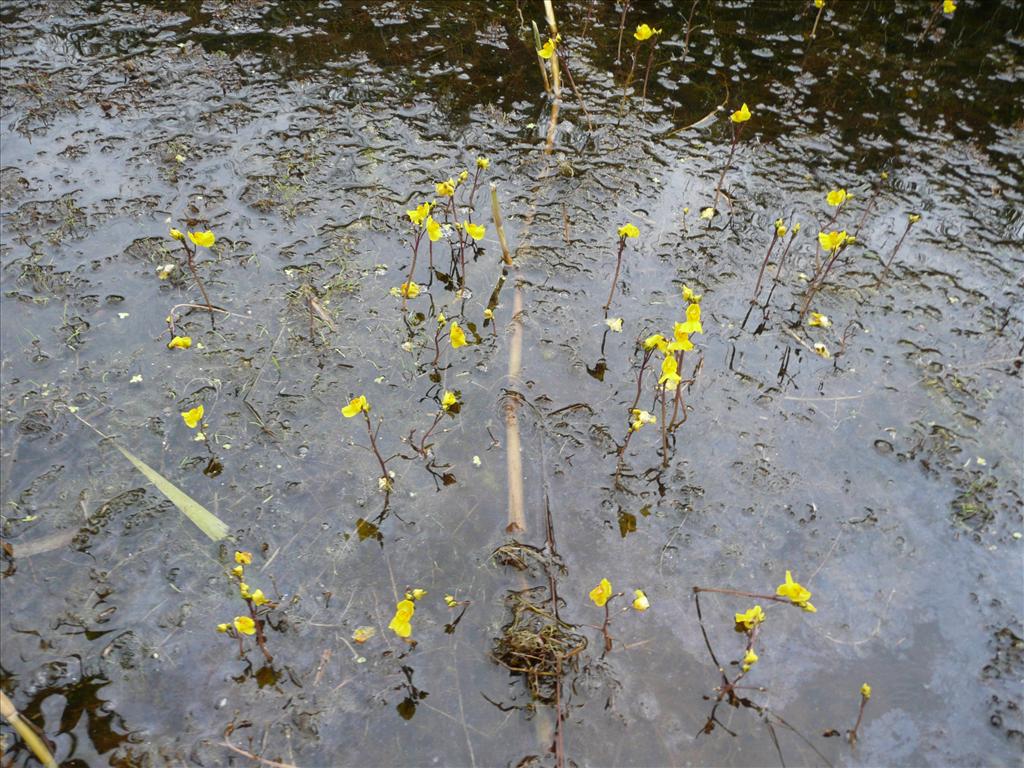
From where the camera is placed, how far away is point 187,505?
2.89 meters

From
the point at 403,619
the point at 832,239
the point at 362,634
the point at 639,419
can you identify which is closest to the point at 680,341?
the point at 639,419

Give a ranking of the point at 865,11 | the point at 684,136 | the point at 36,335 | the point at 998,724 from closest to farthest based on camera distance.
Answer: the point at 998,724 → the point at 36,335 → the point at 684,136 → the point at 865,11

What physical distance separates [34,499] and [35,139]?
8.62 feet

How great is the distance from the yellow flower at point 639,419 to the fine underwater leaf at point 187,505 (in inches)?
63.2

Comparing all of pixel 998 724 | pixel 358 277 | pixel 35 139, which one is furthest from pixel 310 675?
pixel 35 139

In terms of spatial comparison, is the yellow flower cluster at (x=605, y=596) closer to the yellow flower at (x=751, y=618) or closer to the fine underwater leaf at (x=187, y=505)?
the yellow flower at (x=751, y=618)

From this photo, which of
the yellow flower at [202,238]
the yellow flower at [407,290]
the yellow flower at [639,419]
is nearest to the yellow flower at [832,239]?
the yellow flower at [639,419]

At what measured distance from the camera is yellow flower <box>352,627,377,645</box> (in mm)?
2557

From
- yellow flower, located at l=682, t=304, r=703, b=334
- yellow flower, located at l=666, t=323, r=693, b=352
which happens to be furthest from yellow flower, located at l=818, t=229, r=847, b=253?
yellow flower, located at l=666, t=323, r=693, b=352

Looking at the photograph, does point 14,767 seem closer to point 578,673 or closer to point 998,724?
point 578,673

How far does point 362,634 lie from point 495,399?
116 centimetres

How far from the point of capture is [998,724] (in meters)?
2.45

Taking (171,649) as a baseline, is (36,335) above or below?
above

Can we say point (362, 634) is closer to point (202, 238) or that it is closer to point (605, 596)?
point (605, 596)
